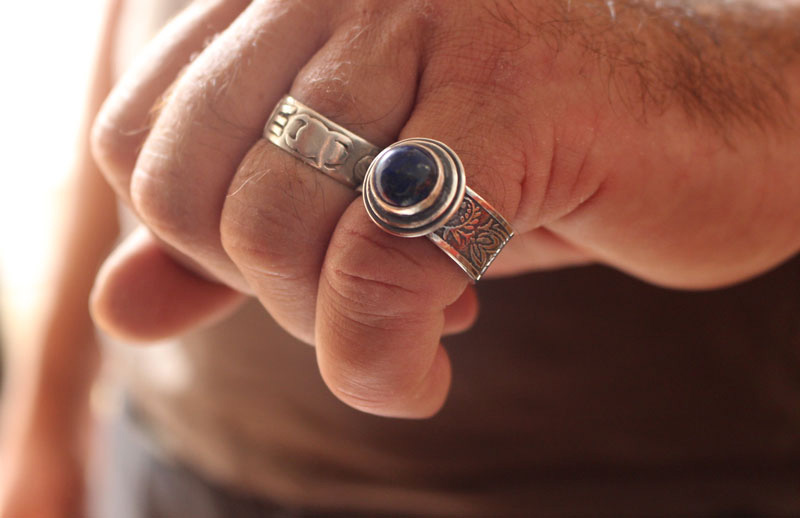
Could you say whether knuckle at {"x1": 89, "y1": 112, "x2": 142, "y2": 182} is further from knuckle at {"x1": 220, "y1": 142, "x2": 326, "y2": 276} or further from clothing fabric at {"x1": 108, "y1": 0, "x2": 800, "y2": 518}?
clothing fabric at {"x1": 108, "y1": 0, "x2": 800, "y2": 518}

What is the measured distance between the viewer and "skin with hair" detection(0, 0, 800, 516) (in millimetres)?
500

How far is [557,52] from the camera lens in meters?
0.55

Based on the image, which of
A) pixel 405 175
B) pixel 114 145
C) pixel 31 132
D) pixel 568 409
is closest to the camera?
pixel 405 175

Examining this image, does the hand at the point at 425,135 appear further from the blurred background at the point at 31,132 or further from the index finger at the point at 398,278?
the blurred background at the point at 31,132

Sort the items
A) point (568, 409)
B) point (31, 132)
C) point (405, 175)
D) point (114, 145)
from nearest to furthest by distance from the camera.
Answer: point (405, 175), point (114, 145), point (568, 409), point (31, 132)

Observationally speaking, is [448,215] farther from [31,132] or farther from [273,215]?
[31,132]

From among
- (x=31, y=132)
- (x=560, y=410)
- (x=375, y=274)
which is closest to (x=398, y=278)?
(x=375, y=274)

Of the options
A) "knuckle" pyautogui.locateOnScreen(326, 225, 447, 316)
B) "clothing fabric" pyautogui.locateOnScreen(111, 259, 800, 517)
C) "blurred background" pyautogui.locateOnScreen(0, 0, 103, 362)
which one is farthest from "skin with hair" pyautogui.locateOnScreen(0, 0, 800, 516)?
"blurred background" pyautogui.locateOnScreen(0, 0, 103, 362)

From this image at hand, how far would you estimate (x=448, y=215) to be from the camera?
1.54 feet

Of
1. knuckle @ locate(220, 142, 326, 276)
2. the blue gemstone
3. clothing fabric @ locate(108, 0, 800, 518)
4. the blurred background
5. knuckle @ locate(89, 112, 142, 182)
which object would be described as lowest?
the blurred background

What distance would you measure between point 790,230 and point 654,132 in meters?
0.24

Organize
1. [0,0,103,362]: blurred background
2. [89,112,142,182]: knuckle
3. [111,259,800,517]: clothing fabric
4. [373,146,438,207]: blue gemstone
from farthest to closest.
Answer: [0,0,103,362]: blurred background < [111,259,800,517]: clothing fabric < [89,112,142,182]: knuckle < [373,146,438,207]: blue gemstone

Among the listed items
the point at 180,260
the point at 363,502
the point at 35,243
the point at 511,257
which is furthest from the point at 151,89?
the point at 35,243

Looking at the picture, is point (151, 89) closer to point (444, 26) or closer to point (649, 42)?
point (444, 26)
